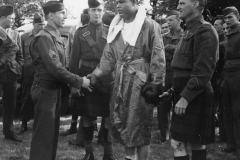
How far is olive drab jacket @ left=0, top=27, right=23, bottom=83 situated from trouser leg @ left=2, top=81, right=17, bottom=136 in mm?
182

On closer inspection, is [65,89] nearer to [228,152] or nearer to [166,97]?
[166,97]

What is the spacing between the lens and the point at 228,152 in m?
5.56

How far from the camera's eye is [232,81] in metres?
5.39

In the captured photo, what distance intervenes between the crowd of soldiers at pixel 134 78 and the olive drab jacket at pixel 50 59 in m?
0.01

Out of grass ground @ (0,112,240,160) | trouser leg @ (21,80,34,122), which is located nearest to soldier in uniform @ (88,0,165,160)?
grass ground @ (0,112,240,160)

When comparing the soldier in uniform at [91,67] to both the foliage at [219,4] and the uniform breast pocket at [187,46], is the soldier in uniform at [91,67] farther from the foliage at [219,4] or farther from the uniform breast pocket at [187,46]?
the foliage at [219,4]

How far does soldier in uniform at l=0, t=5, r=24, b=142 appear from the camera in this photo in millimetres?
5992

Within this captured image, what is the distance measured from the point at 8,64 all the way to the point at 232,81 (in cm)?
384

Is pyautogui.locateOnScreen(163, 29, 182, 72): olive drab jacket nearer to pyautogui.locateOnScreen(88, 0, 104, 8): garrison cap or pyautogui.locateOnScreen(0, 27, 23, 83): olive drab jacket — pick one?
pyautogui.locateOnScreen(88, 0, 104, 8): garrison cap

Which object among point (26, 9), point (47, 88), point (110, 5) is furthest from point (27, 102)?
point (110, 5)

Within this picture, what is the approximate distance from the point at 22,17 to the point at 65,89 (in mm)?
19943

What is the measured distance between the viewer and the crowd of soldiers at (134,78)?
346 cm

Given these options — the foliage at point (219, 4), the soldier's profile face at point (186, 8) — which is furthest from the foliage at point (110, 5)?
the soldier's profile face at point (186, 8)

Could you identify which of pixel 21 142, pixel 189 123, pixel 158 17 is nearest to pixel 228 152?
pixel 189 123
